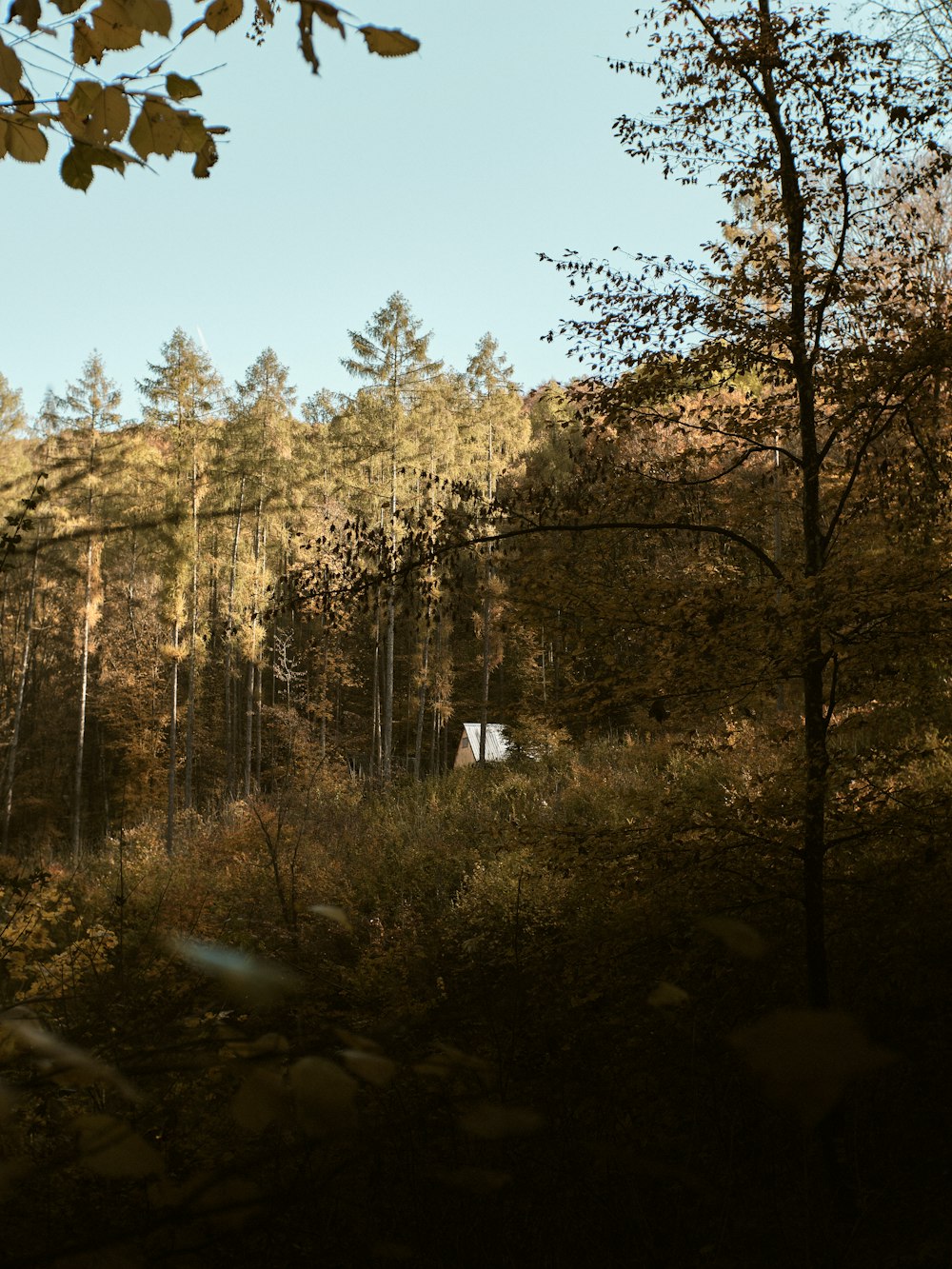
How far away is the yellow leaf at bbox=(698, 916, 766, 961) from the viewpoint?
0.97 meters

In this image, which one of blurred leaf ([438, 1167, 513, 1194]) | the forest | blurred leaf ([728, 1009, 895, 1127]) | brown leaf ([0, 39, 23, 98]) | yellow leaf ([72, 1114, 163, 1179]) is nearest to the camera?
blurred leaf ([728, 1009, 895, 1127])

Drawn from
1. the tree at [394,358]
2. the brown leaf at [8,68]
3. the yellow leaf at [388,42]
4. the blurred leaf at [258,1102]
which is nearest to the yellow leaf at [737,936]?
the blurred leaf at [258,1102]

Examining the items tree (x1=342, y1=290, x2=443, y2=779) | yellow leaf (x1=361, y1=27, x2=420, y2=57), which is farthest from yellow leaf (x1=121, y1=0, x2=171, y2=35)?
tree (x1=342, y1=290, x2=443, y2=779)

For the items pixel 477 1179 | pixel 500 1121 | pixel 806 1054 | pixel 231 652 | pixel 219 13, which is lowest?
pixel 477 1179

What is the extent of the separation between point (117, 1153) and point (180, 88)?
138 centimetres

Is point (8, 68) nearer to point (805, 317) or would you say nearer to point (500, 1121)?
point (500, 1121)

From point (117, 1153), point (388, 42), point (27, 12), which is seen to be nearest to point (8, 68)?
point (27, 12)

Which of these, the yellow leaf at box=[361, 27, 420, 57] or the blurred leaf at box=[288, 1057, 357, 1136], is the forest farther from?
the yellow leaf at box=[361, 27, 420, 57]

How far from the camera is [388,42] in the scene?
123 centimetres

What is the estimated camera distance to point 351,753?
33156 millimetres

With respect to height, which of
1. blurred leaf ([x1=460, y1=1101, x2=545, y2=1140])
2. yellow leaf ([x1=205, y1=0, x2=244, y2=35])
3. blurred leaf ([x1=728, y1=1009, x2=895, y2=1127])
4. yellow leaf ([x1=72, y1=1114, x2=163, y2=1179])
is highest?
yellow leaf ([x1=205, y1=0, x2=244, y2=35])

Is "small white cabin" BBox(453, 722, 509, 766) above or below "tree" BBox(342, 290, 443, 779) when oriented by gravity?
below

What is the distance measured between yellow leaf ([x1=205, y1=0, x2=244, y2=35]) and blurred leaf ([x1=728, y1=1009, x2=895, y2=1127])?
1615mm

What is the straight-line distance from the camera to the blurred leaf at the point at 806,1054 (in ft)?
2.25
